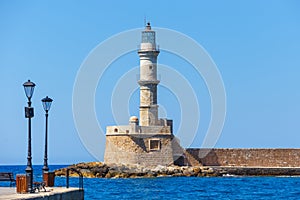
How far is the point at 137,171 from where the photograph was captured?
39.3 m

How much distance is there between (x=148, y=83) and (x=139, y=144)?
10.6 feet

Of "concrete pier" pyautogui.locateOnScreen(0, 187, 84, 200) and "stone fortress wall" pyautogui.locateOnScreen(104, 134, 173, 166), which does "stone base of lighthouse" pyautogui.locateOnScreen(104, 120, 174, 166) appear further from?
"concrete pier" pyautogui.locateOnScreen(0, 187, 84, 200)

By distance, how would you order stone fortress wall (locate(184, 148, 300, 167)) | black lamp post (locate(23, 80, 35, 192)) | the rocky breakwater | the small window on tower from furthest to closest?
stone fortress wall (locate(184, 148, 300, 167)) < the small window on tower < the rocky breakwater < black lamp post (locate(23, 80, 35, 192))

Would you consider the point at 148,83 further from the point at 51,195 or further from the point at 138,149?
the point at 51,195

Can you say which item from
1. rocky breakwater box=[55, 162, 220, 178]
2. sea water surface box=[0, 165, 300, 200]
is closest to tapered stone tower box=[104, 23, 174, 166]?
rocky breakwater box=[55, 162, 220, 178]

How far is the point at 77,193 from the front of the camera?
14656mm

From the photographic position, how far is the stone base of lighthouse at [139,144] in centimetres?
3922

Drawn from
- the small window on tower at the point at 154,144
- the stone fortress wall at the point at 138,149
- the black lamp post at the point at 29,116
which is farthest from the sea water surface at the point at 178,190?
the black lamp post at the point at 29,116

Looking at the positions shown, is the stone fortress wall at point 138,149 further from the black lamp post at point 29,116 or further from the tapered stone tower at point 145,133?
the black lamp post at point 29,116

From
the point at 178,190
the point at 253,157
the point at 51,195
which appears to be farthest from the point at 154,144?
the point at 51,195

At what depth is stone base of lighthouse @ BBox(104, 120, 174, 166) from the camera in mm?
39219

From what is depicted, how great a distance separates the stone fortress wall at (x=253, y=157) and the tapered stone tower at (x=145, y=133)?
13.6 ft

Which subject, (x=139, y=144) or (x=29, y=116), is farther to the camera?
(x=139, y=144)

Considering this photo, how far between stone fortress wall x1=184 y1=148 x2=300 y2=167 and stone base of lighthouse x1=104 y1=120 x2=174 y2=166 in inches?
154
